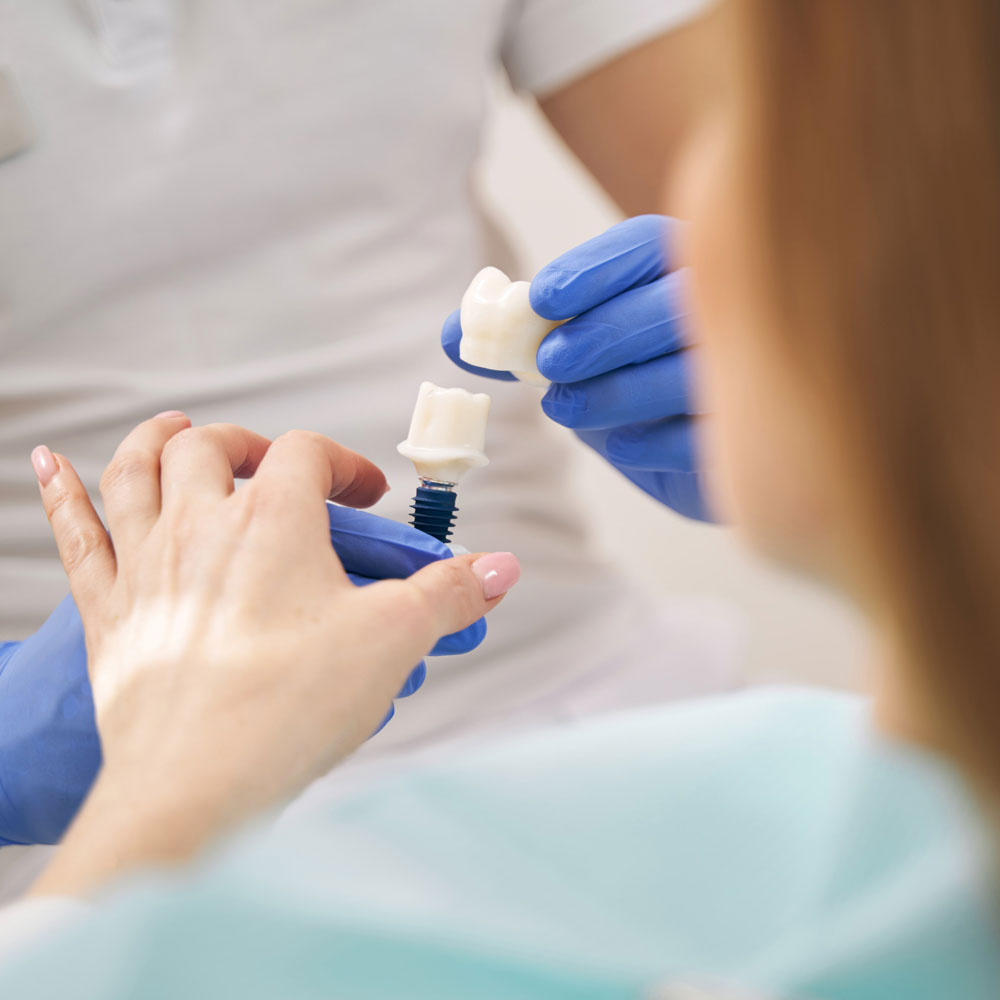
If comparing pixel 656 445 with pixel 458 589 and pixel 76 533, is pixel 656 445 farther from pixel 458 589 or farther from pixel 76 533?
pixel 76 533

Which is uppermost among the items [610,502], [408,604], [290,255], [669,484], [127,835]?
[610,502]

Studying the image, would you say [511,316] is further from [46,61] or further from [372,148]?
[46,61]

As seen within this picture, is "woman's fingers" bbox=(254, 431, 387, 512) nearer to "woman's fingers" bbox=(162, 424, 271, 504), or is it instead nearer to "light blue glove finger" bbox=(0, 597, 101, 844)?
"woman's fingers" bbox=(162, 424, 271, 504)

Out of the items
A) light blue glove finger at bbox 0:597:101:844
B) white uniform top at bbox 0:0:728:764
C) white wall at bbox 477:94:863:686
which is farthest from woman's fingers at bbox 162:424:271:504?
white wall at bbox 477:94:863:686

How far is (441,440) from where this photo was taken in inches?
19.4

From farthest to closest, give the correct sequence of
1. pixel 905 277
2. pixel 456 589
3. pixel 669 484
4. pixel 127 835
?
pixel 669 484 < pixel 456 589 < pixel 127 835 < pixel 905 277

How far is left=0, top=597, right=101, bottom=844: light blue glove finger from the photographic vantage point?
486mm

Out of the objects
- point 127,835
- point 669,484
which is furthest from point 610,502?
point 127,835

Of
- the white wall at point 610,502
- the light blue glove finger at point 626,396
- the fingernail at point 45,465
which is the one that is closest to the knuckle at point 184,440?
the fingernail at point 45,465

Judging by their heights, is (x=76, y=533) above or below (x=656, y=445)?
below

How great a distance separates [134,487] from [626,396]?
28cm

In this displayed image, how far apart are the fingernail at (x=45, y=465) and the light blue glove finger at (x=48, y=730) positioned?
69 mm

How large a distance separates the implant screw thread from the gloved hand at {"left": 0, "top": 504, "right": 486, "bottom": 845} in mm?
33

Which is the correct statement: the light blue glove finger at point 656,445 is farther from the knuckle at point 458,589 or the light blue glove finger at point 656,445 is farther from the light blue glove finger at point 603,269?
the knuckle at point 458,589
